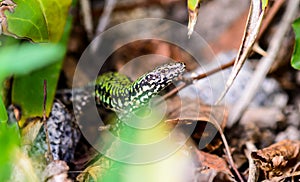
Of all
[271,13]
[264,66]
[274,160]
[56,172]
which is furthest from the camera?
[271,13]

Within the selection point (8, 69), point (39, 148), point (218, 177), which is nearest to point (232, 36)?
point (218, 177)

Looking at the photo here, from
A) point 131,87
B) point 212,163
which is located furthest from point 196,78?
point 212,163

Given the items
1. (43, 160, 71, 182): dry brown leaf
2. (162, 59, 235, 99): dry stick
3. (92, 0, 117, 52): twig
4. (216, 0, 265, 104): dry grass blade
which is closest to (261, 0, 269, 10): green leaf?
(216, 0, 265, 104): dry grass blade

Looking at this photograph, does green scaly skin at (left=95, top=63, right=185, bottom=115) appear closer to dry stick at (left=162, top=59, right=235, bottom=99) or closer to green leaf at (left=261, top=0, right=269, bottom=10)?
dry stick at (left=162, top=59, right=235, bottom=99)

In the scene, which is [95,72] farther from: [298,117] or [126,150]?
[298,117]

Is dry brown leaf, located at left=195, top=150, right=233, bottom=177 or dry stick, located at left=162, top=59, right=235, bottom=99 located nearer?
dry brown leaf, located at left=195, top=150, right=233, bottom=177

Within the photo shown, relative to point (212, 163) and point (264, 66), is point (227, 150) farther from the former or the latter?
point (264, 66)
